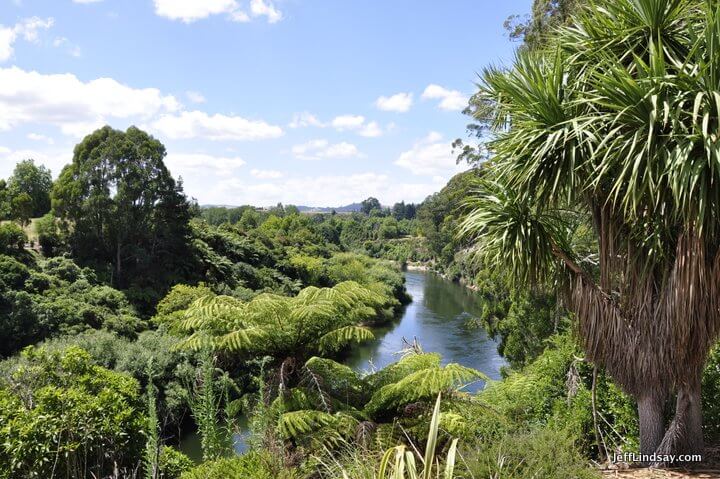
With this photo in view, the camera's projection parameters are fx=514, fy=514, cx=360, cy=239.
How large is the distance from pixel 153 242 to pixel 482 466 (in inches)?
909

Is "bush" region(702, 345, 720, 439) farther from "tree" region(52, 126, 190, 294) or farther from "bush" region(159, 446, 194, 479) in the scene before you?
"tree" region(52, 126, 190, 294)

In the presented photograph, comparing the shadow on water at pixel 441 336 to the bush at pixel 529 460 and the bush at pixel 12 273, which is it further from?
the bush at pixel 12 273

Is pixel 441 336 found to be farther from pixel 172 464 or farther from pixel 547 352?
pixel 172 464

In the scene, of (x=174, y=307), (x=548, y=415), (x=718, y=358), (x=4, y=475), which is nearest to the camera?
(x=4, y=475)

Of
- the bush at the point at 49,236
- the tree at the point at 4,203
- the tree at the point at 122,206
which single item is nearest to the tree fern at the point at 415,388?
the tree at the point at 122,206

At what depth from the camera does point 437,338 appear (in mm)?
22859

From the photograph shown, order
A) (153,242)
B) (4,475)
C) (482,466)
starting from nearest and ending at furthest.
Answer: (482,466) < (4,475) < (153,242)

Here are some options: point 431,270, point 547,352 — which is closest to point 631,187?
point 547,352

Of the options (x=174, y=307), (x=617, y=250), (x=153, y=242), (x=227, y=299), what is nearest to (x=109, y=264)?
(x=153, y=242)

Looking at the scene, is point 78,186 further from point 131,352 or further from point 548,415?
point 548,415

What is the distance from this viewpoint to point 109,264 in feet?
71.6

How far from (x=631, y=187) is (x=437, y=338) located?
20.3 metres

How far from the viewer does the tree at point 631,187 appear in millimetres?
3268

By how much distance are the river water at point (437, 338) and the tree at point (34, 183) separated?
22.1 metres
